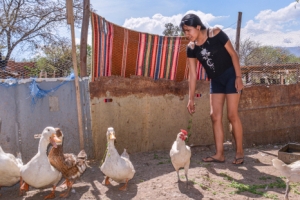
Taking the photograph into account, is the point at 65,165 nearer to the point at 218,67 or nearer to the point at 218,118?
the point at 218,118

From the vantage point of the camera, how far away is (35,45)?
1452 cm

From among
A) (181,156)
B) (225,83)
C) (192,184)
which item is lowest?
(192,184)

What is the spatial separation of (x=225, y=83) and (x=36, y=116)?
3.22m

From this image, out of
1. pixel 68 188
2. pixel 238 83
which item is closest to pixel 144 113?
pixel 238 83

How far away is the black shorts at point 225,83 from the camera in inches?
200

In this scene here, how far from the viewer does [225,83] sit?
5.18 m

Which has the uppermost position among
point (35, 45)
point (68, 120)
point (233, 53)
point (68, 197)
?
point (35, 45)

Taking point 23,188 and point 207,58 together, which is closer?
point 23,188

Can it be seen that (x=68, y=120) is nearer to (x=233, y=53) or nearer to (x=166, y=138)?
(x=166, y=138)

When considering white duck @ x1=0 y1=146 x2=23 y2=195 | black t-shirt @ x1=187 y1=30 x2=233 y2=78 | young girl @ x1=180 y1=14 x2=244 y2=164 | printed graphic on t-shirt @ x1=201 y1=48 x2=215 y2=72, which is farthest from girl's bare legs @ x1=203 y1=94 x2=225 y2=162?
white duck @ x1=0 y1=146 x2=23 y2=195

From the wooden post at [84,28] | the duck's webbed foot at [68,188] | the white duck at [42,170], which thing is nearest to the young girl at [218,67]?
the wooden post at [84,28]

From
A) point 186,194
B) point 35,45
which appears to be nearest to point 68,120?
point 186,194

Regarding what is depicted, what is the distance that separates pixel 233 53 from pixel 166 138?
2406 mm

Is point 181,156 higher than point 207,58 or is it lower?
lower
